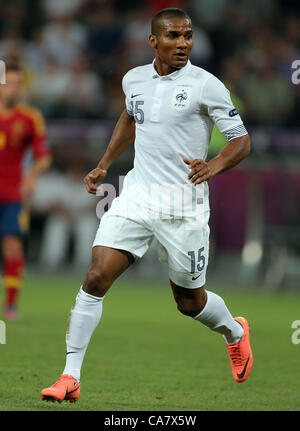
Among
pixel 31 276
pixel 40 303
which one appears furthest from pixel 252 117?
pixel 40 303

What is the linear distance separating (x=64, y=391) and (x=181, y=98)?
1951 mm

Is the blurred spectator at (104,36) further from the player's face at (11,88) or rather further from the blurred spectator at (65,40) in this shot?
the player's face at (11,88)

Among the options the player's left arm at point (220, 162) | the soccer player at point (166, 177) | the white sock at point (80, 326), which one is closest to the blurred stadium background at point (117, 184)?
the white sock at point (80, 326)

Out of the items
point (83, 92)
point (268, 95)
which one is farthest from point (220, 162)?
point (83, 92)

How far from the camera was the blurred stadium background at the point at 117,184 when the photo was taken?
859cm

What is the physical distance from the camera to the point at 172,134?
252 inches

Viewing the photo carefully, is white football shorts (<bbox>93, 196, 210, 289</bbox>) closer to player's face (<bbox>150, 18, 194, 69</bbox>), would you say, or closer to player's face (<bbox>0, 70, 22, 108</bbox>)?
player's face (<bbox>150, 18, 194, 69</bbox>)

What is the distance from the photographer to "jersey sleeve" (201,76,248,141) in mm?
6230

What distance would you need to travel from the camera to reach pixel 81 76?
1698 centimetres

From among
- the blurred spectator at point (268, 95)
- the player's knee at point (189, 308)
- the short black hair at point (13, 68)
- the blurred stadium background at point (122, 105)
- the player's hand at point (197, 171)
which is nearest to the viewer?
the player's hand at point (197, 171)

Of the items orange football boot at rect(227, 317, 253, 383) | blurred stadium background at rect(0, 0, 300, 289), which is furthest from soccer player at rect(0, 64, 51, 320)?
orange football boot at rect(227, 317, 253, 383)

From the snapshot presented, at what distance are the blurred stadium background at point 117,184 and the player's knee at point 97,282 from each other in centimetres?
109

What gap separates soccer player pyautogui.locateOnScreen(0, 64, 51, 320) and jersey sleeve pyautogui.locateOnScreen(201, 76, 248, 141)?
4.68m

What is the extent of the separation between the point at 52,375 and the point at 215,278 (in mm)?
8474
